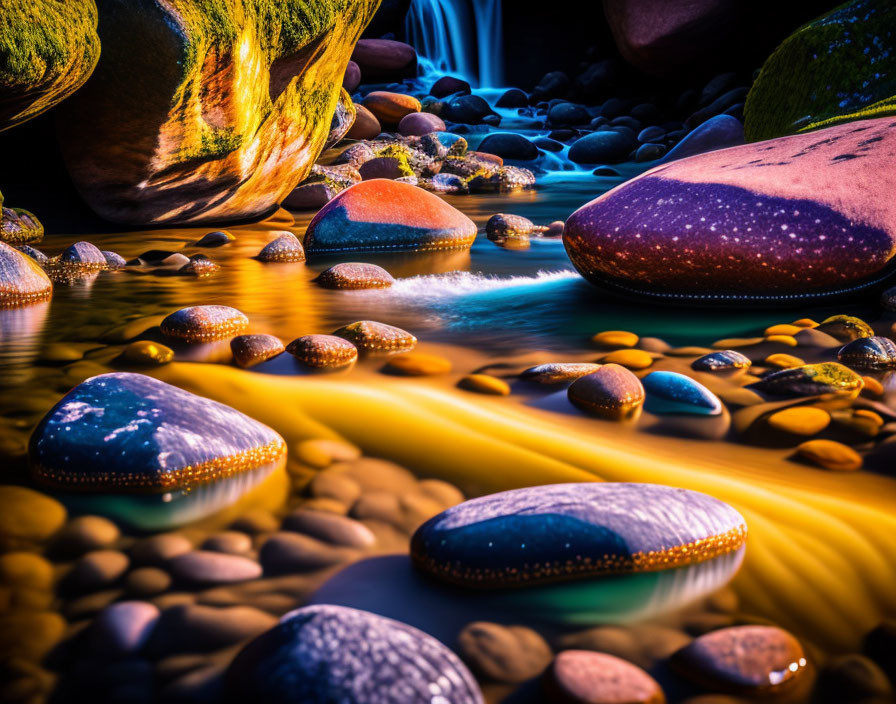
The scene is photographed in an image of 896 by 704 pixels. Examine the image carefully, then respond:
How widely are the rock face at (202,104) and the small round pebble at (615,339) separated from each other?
10.1 feet

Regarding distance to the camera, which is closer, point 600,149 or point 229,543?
point 229,543

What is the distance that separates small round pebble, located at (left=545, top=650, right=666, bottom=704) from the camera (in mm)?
1160

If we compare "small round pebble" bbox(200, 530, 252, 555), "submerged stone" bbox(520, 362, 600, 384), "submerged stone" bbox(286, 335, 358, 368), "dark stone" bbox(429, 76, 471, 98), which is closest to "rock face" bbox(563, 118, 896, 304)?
"submerged stone" bbox(520, 362, 600, 384)

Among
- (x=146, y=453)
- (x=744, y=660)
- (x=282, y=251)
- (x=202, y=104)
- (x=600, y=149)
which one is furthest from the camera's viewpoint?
(x=600, y=149)

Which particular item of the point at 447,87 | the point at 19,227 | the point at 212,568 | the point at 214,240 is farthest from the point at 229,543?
the point at 447,87

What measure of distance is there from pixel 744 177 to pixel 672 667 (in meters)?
3.14

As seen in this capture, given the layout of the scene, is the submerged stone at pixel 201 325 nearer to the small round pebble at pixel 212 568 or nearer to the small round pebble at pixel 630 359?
the small round pebble at pixel 630 359

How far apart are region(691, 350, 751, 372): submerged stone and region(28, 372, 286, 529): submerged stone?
157cm

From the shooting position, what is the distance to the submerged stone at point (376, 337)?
3.05 metres

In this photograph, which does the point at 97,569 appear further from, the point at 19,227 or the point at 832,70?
the point at 832,70

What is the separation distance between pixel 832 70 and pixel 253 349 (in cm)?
708

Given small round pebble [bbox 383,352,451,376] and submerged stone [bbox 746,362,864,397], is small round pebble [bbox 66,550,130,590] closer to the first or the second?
small round pebble [bbox 383,352,451,376]

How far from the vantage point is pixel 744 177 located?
384 cm

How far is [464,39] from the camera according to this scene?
857 inches
